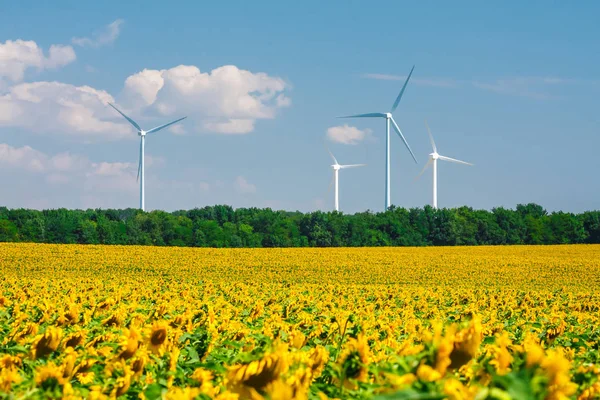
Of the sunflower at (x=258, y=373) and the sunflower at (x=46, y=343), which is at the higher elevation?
the sunflower at (x=258, y=373)

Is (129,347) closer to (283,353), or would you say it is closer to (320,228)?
(283,353)

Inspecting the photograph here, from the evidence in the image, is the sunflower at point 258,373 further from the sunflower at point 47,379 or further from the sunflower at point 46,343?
the sunflower at point 46,343

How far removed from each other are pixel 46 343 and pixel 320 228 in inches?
2681

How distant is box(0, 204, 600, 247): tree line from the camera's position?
68375mm

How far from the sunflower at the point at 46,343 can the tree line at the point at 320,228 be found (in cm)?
6411

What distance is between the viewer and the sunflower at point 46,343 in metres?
3.93

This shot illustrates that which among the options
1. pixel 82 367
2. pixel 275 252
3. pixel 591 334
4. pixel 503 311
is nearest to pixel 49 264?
pixel 275 252

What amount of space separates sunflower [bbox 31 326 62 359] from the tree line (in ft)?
210

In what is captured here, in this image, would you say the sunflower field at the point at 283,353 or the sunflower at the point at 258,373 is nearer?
the sunflower field at the point at 283,353

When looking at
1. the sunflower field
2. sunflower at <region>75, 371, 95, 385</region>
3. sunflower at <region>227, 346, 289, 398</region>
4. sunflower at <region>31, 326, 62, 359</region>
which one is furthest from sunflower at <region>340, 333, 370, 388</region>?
sunflower at <region>31, 326, 62, 359</region>

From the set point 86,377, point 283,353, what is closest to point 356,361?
point 283,353

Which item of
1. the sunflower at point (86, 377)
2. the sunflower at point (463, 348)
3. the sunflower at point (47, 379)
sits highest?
the sunflower at point (463, 348)

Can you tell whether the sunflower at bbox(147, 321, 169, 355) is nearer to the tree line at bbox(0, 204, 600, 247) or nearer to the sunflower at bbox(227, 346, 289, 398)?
the sunflower at bbox(227, 346, 289, 398)

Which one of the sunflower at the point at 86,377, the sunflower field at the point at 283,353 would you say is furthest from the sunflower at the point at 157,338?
the sunflower at the point at 86,377
